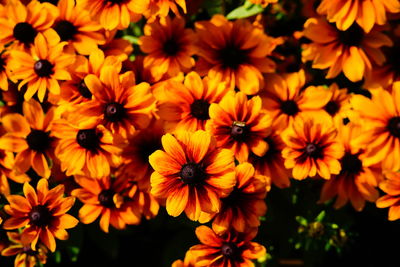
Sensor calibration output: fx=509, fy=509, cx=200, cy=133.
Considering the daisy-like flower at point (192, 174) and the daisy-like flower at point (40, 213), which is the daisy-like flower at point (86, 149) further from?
the daisy-like flower at point (192, 174)

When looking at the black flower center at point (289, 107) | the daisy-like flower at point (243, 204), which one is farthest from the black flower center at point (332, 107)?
the daisy-like flower at point (243, 204)

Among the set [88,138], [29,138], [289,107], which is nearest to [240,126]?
[289,107]

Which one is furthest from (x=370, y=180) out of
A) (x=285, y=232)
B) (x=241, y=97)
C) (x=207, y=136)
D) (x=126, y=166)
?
(x=126, y=166)

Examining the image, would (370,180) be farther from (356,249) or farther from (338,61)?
(356,249)

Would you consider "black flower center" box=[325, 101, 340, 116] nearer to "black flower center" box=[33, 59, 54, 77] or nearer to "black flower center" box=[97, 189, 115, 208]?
"black flower center" box=[97, 189, 115, 208]

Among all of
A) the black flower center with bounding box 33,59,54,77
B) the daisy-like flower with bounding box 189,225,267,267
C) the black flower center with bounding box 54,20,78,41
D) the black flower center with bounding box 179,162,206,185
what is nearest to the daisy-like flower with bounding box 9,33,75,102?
the black flower center with bounding box 33,59,54,77

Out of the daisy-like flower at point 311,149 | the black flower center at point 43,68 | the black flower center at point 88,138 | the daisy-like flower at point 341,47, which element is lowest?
the daisy-like flower at point 311,149

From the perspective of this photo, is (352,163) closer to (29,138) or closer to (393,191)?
(393,191)
